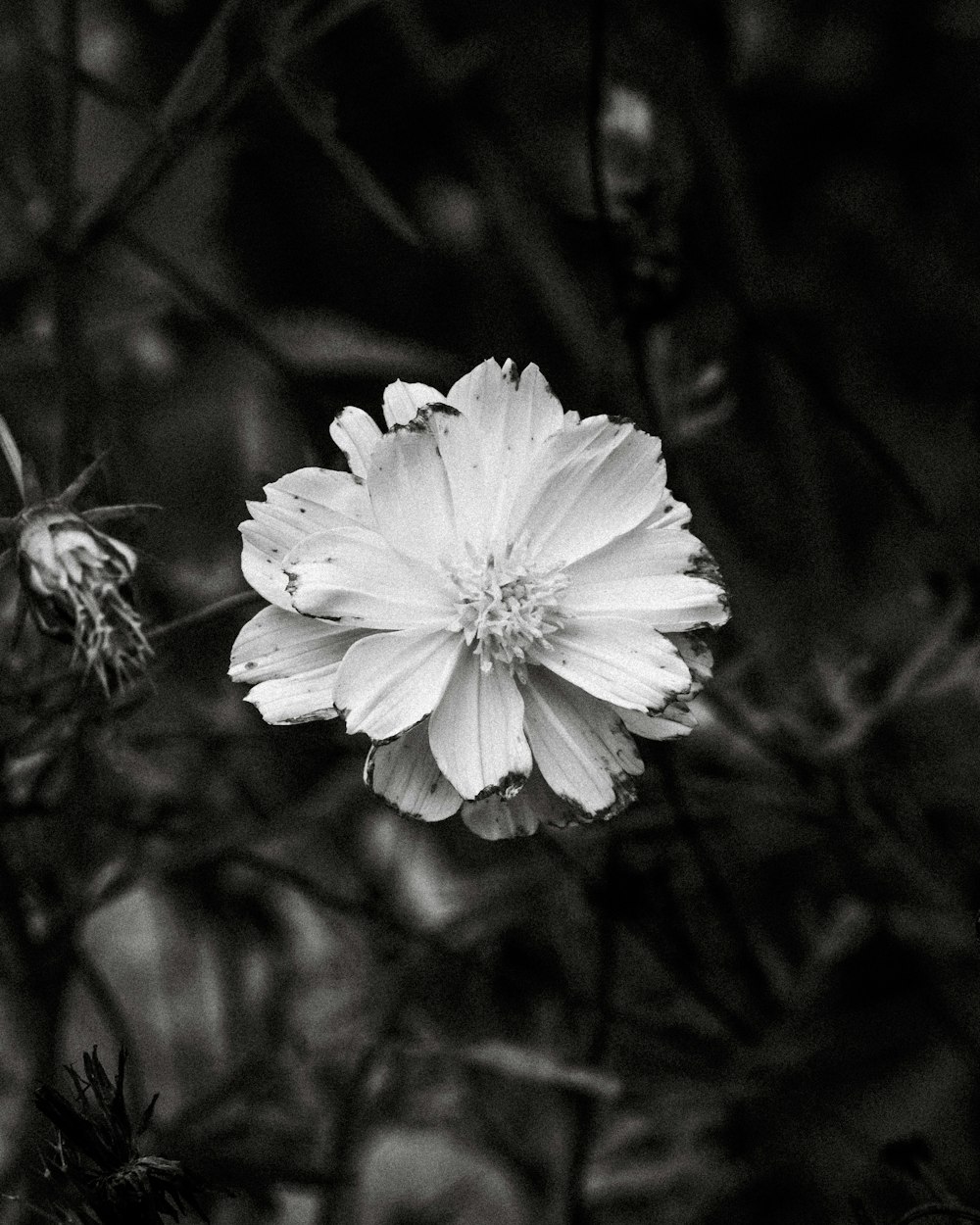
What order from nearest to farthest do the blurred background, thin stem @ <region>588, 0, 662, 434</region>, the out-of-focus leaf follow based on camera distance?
thin stem @ <region>588, 0, 662, 434</region>, the blurred background, the out-of-focus leaf

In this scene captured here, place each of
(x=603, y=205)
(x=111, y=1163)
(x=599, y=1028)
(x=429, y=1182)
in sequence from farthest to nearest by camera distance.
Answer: (x=429, y=1182) < (x=599, y=1028) < (x=603, y=205) < (x=111, y=1163)

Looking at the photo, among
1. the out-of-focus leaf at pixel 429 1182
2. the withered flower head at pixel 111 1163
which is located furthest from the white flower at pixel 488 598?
the out-of-focus leaf at pixel 429 1182

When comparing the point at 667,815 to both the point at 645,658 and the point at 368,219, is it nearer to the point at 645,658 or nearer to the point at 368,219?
the point at 645,658

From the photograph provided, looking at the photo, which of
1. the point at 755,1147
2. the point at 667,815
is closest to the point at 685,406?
the point at 667,815

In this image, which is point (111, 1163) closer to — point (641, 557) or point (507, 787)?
point (507, 787)

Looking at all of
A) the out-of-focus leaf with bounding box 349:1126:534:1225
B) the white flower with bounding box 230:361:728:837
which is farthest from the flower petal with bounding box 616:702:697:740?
the out-of-focus leaf with bounding box 349:1126:534:1225

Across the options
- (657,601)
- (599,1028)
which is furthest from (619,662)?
(599,1028)

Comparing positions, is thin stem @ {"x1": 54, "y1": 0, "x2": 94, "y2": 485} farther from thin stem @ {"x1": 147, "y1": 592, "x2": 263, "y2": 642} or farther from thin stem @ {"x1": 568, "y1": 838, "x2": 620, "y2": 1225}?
thin stem @ {"x1": 568, "y1": 838, "x2": 620, "y2": 1225}
